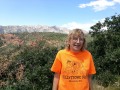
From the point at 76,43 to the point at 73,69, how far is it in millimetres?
411

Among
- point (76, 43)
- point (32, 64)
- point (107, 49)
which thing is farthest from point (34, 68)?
point (107, 49)

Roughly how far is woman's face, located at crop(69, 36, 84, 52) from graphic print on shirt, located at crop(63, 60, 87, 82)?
8.3 inches

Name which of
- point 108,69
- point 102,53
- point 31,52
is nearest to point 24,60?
point 31,52

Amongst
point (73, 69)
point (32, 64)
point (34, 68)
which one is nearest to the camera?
point (73, 69)

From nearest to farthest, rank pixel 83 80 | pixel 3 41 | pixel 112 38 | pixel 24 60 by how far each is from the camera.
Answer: pixel 83 80 < pixel 24 60 < pixel 3 41 < pixel 112 38

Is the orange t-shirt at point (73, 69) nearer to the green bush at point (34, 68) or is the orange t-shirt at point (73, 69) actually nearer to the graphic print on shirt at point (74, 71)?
the graphic print on shirt at point (74, 71)

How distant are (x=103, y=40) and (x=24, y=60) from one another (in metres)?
7.12

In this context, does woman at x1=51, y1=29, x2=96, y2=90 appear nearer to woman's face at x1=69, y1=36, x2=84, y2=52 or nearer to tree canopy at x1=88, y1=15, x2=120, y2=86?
woman's face at x1=69, y1=36, x2=84, y2=52

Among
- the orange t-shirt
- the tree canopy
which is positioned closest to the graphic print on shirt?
the orange t-shirt

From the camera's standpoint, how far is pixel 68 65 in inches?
193

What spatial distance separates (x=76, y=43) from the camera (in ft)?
16.2

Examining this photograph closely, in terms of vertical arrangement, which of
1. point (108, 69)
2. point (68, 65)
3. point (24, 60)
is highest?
point (68, 65)

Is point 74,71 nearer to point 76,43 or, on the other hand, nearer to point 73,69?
point 73,69

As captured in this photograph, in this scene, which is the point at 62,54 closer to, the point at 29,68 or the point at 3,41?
the point at 29,68
